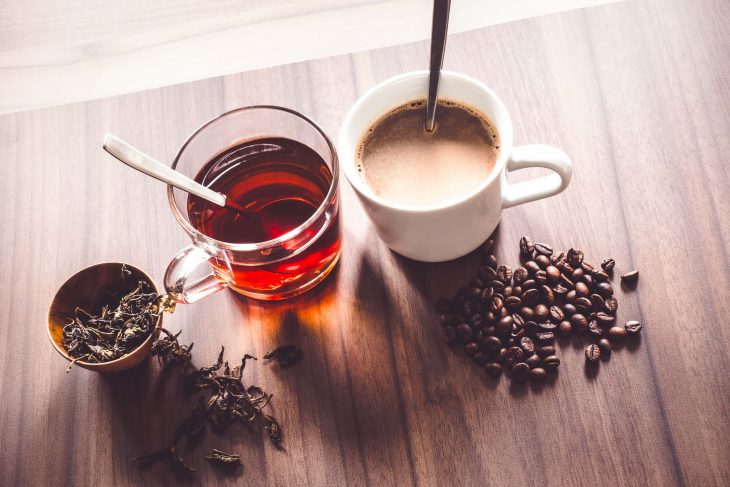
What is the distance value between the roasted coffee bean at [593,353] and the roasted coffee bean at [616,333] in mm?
30

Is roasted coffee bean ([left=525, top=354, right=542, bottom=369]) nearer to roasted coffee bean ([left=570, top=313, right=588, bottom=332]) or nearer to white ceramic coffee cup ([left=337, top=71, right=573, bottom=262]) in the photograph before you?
roasted coffee bean ([left=570, top=313, right=588, bottom=332])

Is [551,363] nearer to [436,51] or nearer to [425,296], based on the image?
[425,296]

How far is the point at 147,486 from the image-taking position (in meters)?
1.10

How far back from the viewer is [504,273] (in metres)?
1.16

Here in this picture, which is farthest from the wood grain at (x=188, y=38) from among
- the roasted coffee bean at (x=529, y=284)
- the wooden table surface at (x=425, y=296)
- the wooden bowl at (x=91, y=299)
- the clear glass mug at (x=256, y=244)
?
the roasted coffee bean at (x=529, y=284)

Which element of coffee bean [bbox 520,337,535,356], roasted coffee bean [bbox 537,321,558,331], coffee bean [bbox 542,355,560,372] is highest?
roasted coffee bean [bbox 537,321,558,331]

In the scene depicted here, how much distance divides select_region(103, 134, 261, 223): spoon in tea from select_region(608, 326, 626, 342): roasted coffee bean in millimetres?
612

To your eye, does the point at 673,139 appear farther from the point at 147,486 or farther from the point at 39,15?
the point at 39,15

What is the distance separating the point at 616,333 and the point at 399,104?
52cm

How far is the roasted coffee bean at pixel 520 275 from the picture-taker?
3.76 ft

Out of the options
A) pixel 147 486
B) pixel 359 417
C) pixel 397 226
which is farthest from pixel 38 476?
pixel 397 226

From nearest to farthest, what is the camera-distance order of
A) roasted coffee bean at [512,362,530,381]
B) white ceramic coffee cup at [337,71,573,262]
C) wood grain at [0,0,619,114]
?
white ceramic coffee cup at [337,71,573,262] < roasted coffee bean at [512,362,530,381] < wood grain at [0,0,619,114]

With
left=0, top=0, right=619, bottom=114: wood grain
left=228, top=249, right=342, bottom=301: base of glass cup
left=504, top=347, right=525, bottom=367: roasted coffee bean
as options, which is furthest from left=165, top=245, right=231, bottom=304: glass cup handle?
left=0, top=0, right=619, bottom=114: wood grain

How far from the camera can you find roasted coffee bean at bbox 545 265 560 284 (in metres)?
1.14
